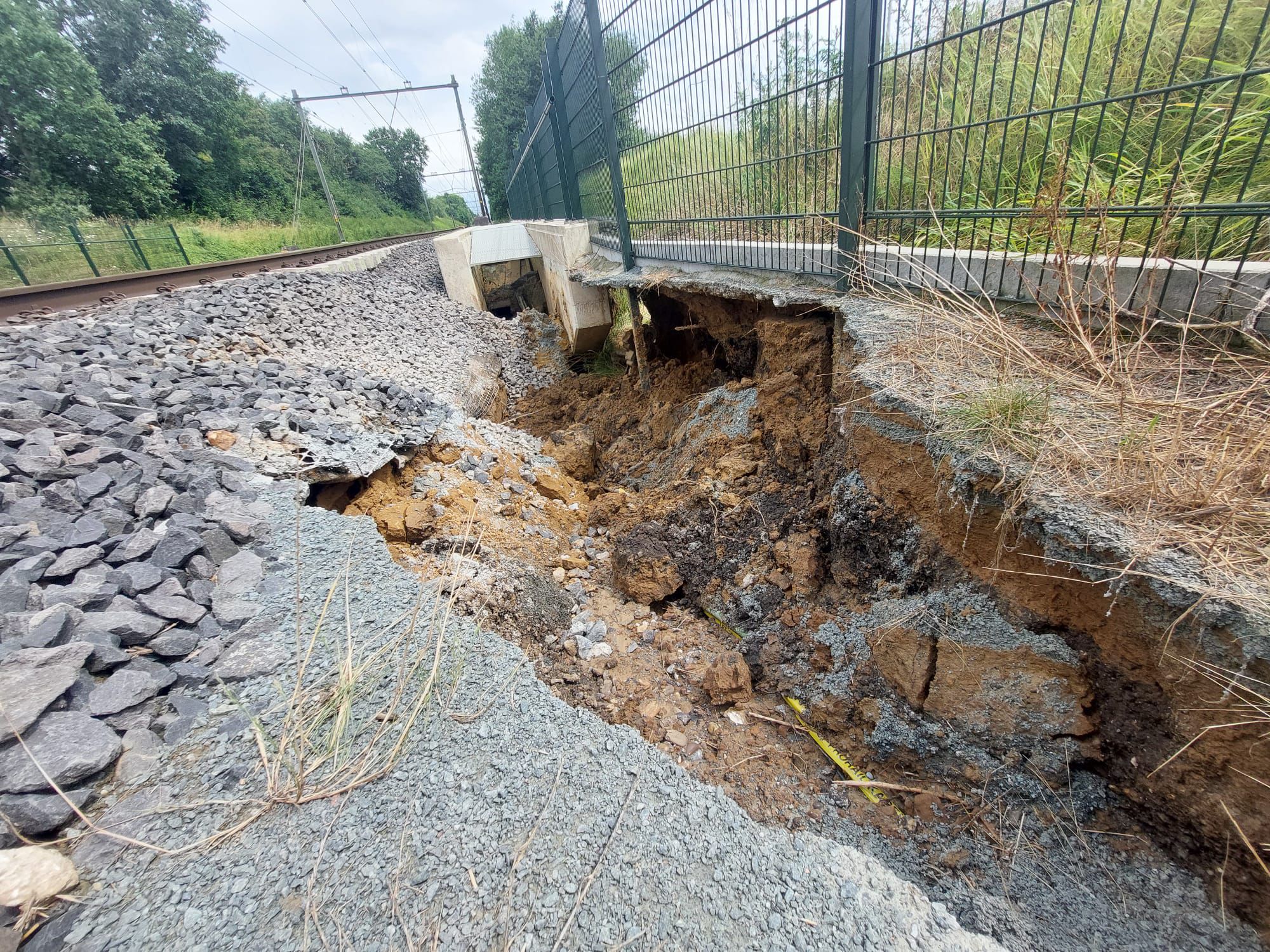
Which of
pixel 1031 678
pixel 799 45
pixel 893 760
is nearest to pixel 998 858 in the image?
pixel 893 760

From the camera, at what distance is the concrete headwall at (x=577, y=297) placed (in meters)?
7.19

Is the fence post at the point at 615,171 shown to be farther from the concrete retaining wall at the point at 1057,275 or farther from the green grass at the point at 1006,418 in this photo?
the green grass at the point at 1006,418

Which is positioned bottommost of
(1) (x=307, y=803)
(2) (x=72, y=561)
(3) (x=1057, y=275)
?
(1) (x=307, y=803)

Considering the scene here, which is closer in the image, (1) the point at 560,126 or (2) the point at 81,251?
(1) the point at 560,126

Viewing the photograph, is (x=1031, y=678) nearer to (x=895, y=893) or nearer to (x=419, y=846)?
(x=895, y=893)

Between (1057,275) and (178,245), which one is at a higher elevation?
(178,245)

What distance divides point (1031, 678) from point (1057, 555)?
527 millimetres

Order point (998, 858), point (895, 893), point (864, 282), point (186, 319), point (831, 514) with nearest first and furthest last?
point (895, 893), point (998, 858), point (831, 514), point (864, 282), point (186, 319)

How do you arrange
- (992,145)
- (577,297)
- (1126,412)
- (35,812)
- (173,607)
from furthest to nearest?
1. (577,297)
2. (992,145)
3. (173,607)
4. (1126,412)
5. (35,812)

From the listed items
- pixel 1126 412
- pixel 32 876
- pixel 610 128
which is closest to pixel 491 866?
pixel 32 876

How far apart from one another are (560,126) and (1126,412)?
8432mm

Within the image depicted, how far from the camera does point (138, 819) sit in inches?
58.7

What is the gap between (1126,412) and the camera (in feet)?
5.99

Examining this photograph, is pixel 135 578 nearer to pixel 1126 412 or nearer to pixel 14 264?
pixel 1126 412
